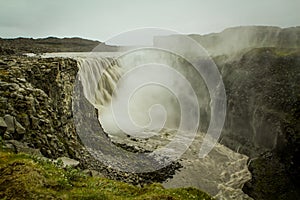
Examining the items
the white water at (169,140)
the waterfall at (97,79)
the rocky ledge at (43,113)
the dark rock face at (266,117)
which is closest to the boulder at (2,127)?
the rocky ledge at (43,113)

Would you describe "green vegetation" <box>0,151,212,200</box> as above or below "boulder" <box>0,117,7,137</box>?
below

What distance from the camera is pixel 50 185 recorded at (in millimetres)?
12812

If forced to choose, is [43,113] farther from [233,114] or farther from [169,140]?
[233,114]

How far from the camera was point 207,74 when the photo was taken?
68.4m

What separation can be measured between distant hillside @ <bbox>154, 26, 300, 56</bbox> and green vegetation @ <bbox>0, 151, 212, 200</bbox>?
220ft

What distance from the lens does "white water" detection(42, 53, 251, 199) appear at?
35.3m

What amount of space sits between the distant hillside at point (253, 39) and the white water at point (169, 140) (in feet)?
106

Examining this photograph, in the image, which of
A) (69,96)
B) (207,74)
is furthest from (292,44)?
(69,96)

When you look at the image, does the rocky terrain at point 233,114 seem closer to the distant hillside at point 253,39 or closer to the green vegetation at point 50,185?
the green vegetation at point 50,185

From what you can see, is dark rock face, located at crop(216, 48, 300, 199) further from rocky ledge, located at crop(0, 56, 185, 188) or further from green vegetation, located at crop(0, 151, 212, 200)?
green vegetation, located at crop(0, 151, 212, 200)

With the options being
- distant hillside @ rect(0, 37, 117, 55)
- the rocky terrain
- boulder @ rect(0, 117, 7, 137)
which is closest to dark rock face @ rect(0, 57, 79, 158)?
the rocky terrain

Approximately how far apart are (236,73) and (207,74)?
1116 cm

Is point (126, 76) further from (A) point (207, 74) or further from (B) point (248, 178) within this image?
(B) point (248, 178)

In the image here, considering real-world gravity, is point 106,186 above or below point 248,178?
above
